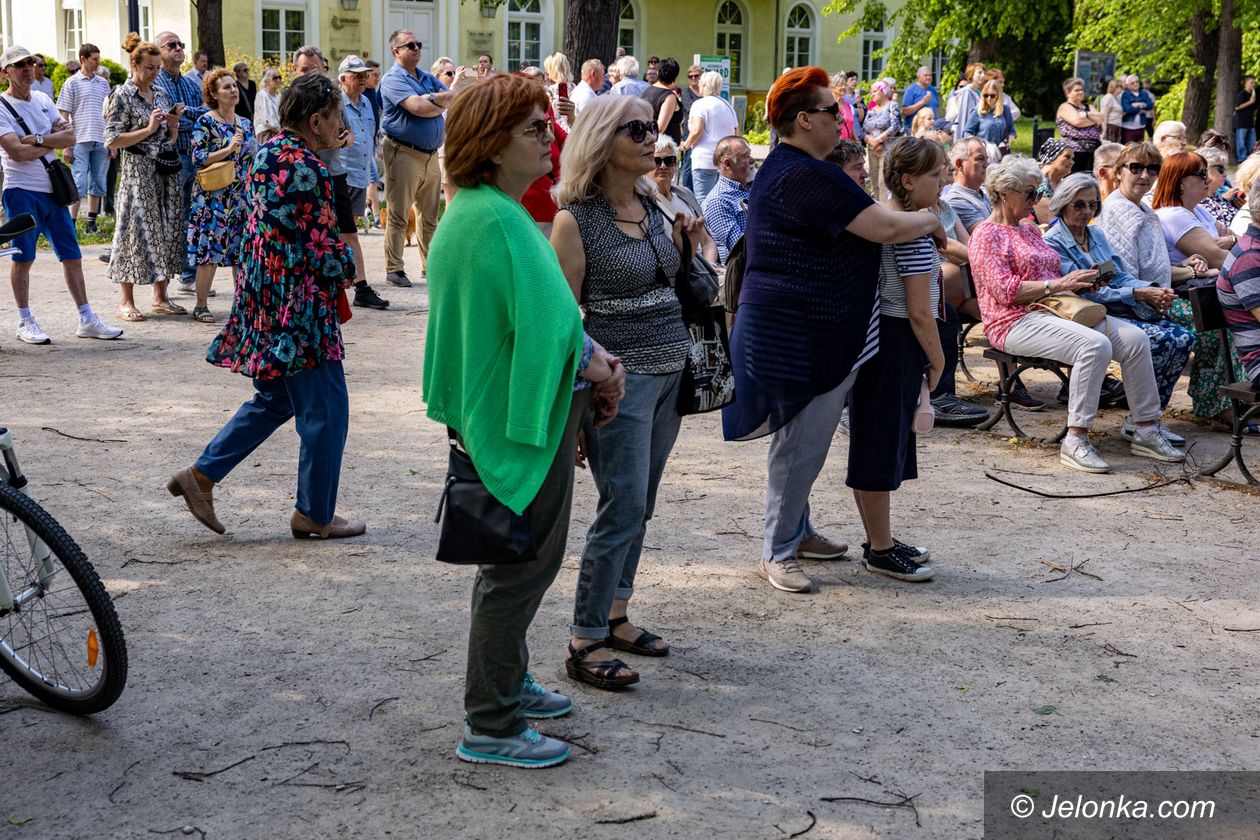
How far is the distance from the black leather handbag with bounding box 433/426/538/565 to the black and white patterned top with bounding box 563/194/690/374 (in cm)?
89

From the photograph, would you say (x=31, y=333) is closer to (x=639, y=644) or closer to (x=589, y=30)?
(x=639, y=644)

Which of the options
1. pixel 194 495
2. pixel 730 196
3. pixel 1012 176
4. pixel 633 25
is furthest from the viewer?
pixel 633 25

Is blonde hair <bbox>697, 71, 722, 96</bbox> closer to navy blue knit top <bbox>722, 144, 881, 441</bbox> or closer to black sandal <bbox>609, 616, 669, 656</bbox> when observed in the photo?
navy blue knit top <bbox>722, 144, 881, 441</bbox>

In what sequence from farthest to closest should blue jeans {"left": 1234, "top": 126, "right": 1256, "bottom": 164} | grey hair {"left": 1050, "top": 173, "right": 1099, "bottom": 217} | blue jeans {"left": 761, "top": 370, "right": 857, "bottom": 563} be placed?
blue jeans {"left": 1234, "top": 126, "right": 1256, "bottom": 164}, grey hair {"left": 1050, "top": 173, "right": 1099, "bottom": 217}, blue jeans {"left": 761, "top": 370, "right": 857, "bottom": 563}

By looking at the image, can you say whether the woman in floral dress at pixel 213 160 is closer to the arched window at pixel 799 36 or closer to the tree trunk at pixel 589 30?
the tree trunk at pixel 589 30

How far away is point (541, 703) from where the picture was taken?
4180 mm

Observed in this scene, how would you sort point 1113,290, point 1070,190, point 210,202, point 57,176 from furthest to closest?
point 210,202
point 57,176
point 1113,290
point 1070,190

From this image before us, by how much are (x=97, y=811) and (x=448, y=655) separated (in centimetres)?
132

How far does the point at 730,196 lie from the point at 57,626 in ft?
19.5

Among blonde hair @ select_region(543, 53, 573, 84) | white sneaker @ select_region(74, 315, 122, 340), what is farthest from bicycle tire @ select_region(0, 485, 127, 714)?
blonde hair @ select_region(543, 53, 573, 84)

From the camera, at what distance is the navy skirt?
17.6 ft

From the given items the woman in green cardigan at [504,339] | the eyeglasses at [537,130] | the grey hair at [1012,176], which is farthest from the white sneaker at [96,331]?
the eyeglasses at [537,130]

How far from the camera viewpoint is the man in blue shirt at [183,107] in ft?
34.5

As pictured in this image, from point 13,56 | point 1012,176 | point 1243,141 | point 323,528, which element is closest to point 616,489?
point 323,528
